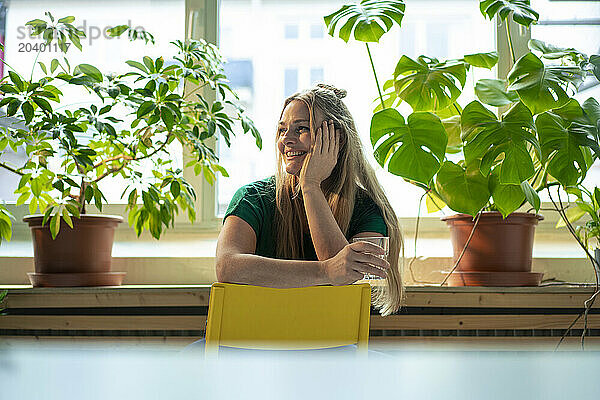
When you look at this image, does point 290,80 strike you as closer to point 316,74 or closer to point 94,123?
point 316,74

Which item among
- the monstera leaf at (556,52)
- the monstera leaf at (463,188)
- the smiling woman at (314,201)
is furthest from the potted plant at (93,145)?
the monstera leaf at (556,52)

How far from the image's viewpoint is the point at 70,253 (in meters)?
1.99

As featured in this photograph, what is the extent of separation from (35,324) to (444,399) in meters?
2.01

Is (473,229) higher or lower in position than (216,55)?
lower

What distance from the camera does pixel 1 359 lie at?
0.13 m

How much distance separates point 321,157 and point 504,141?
0.52 meters

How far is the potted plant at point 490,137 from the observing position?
1703 millimetres

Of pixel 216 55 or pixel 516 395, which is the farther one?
pixel 216 55

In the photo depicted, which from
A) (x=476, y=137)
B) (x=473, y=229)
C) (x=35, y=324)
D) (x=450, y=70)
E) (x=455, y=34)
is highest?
(x=455, y=34)

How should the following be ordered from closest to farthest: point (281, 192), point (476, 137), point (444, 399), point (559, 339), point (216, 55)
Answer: point (444, 399) → point (476, 137) → point (281, 192) → point (559, 339) → point (216, 55)

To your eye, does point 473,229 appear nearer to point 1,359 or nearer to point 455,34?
point 455,34

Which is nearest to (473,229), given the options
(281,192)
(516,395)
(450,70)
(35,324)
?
(450,70)

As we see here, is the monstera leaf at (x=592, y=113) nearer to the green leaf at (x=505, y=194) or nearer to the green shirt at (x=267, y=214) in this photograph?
the green leaf at (x=505, y=194)

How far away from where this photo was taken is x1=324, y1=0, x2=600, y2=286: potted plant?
170 cm
